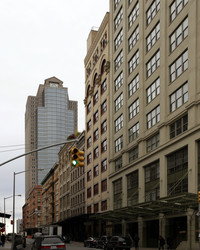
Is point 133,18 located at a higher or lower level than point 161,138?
higher

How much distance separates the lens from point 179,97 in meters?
41.8

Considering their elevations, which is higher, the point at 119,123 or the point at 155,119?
the point at 119,123

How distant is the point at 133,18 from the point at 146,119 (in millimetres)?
15774

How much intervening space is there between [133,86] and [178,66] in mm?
14770

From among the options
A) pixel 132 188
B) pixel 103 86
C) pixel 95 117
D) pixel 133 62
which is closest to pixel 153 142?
pixel 132 188

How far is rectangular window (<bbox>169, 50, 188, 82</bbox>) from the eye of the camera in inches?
1609

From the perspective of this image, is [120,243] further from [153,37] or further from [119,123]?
[119,123]

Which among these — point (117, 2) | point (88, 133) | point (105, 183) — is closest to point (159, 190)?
point (105, 183)

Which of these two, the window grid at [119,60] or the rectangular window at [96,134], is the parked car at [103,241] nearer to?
the window grid at [119,60]

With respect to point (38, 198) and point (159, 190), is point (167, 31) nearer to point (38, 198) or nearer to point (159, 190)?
point (159, 190)

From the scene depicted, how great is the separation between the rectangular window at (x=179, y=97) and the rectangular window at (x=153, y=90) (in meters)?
4.13

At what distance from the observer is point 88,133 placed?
83.4m

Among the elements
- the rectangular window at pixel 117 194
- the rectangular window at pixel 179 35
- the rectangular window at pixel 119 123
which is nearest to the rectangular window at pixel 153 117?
the rectangular window at pixel 179 35

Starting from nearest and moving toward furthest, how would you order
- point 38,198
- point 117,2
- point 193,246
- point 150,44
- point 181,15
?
1. point 193,246
2. point 181,15
3. point 150,44
4. point 117,2
5. point 38,198
